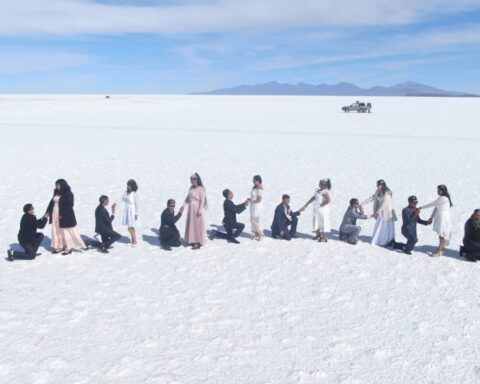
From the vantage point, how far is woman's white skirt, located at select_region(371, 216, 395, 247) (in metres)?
9.84

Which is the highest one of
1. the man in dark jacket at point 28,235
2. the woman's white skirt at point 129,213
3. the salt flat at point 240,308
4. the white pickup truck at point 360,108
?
the white pickup truck at point 360,108

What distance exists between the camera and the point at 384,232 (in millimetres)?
9883

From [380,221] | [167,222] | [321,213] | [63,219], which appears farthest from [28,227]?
[380,221]

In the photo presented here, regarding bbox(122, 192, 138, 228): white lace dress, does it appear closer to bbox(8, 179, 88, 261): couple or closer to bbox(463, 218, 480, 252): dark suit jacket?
bbox(8, 179, 88, 261): couple

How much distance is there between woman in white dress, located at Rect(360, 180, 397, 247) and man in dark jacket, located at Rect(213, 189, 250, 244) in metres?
2.58

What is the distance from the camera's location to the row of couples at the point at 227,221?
902 centimetres

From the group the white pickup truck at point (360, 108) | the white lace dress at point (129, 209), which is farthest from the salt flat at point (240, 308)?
the white pickup truck at point (360, 108)

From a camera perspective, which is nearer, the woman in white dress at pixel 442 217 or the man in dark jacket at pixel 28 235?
the man in dark jacket at pixel 28 235

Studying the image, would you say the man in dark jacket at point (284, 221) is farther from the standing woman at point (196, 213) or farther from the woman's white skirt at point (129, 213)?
the woman's white skirt at point (129, 213)

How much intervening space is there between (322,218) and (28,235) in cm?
565

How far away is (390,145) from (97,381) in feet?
75.0

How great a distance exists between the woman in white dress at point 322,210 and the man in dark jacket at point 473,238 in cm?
260

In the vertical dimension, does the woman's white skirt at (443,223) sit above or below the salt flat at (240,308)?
above

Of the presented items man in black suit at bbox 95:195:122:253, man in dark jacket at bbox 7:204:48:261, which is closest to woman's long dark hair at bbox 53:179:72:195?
man in dark jacket at bbox 7:204:48:261
